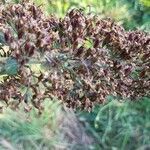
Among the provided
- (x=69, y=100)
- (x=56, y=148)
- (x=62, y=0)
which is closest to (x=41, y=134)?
(x=56, y=148)

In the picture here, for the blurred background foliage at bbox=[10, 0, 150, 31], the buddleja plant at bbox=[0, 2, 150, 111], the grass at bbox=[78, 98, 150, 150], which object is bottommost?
the grass at bbox=[78, 98, 150, 150]

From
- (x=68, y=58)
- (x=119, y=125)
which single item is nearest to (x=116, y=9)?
(x=119, y=125)

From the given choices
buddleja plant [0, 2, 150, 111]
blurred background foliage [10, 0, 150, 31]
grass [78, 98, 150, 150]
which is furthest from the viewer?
blurred background foliage [10, 0, 150, 31]

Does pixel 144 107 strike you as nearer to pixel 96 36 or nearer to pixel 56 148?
pixel 56 148

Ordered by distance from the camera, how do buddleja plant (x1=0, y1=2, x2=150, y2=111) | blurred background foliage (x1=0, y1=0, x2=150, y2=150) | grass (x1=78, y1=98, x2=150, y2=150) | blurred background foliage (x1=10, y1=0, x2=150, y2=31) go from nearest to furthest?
buddleja plant (x1=0, y1=2, x2=150, y2=111), blurred background foliage (x1=0, y1=0, x2=150, y2=150), grass (x1=78, y1=98, x2=150, y2=150), blurred background foliage (x1=10, y1=0, x2=150, y2=31)

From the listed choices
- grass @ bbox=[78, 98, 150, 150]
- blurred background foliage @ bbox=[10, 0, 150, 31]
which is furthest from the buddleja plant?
blurred background foliage @ bbox=[10, 0, 150, 31]

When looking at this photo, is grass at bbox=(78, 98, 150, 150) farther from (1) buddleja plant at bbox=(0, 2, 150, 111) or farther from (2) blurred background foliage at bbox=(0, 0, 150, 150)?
(1) buddleja plant at bbox=(0, 2, 150, 111)

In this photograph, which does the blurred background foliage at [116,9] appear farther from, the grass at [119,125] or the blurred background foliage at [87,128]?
the grass at [119,125]

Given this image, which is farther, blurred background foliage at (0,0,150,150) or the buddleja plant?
blurred background foliage at (0,0,150,150)

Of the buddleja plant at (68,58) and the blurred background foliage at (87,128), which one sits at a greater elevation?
the buddleja plant at (68,58)

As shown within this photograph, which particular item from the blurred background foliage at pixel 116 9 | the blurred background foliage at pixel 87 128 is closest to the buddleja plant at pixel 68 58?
the blurred background foliage at pixel 87 128
